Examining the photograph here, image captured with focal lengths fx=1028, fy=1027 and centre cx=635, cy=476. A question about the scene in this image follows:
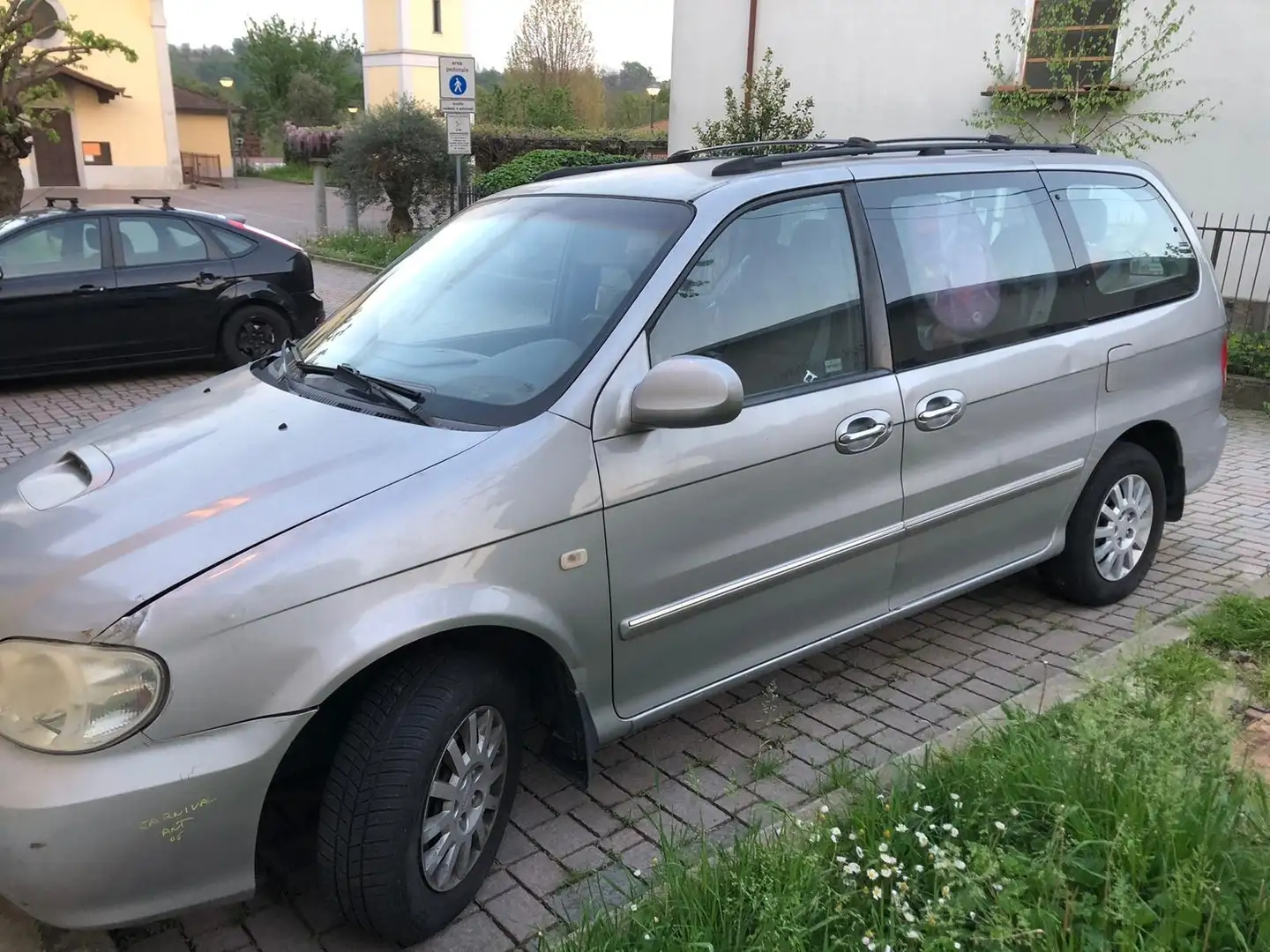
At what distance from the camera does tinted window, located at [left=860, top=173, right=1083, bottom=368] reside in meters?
3.65

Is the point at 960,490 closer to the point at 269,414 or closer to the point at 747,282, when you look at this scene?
the point at 747,282

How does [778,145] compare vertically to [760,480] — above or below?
above

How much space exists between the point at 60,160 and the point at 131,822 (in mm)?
41761

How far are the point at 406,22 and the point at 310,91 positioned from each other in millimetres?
13554

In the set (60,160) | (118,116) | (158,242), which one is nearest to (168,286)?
(158,242)

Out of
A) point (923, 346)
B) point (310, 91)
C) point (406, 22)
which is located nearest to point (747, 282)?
point (923, 346)

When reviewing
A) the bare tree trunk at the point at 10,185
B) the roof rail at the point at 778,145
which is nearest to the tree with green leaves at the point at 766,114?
the bare tree trunk at the point at 10,185

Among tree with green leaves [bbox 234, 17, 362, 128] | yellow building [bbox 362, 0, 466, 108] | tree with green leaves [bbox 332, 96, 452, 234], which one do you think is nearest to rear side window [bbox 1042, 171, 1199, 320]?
tree with green leaves [bbox 332, 96, 452, 234]

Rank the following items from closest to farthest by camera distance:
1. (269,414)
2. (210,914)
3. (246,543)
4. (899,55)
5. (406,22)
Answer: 1. (246,543)
2. (210,914)
3. (269,414)
4. (899,55)
5. (406,22)

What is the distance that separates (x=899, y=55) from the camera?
12672 mm

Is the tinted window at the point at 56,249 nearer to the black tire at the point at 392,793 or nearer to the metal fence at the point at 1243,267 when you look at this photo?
the black tire at the point at 392,793

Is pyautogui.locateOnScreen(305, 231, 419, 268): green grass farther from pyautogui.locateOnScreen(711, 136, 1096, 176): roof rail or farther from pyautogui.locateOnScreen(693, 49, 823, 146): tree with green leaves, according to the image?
pyautogui.locateOnScreen(711, 136, 1096, 176): roof rail

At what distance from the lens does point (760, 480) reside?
125 inches

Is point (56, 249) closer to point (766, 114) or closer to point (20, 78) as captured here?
point (20, 78)
